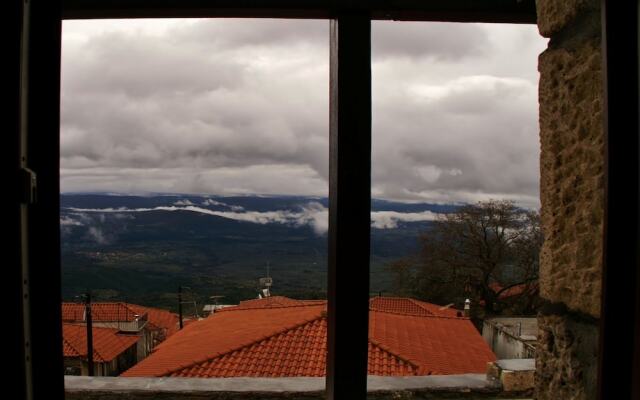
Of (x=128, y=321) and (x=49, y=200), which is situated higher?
(x=49, y=200)

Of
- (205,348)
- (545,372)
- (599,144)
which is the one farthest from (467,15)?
(205,348)

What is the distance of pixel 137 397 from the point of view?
199cm

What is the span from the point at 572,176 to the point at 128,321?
22.6 m

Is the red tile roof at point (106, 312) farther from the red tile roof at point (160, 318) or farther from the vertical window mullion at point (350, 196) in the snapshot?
the vertical window mullion at point (350, 196)

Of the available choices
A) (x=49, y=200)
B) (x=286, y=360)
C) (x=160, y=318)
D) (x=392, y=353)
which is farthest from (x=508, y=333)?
(x=160, y=318)

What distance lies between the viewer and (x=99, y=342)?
18.3 meters

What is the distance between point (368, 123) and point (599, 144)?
0.48 meters

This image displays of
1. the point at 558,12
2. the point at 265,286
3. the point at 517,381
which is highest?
the point at 558,12

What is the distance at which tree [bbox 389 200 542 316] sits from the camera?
1423 centimetres

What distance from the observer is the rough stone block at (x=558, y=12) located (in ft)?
3.09

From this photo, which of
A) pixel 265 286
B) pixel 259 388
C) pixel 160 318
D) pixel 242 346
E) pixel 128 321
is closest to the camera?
pixel 259 388

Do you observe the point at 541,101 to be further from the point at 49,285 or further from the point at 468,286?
the point at 468,286

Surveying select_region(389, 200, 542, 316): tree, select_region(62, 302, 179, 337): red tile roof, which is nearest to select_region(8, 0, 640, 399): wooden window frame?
select_region(389, 200, 542, 316): tree

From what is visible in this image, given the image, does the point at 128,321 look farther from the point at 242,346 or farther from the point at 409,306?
the point at 242,346
